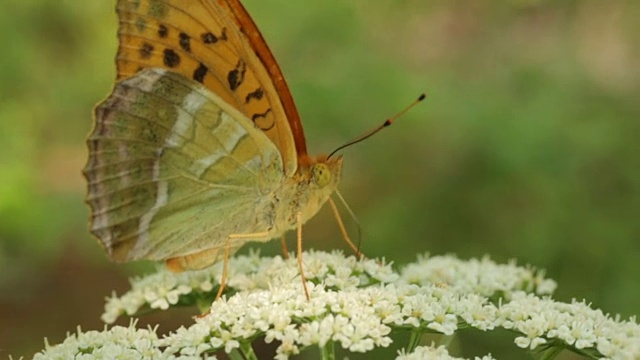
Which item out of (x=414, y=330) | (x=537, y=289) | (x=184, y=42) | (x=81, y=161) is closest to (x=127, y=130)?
(x=184, y=42)

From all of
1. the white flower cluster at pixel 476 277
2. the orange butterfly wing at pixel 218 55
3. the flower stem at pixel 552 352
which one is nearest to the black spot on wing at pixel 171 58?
the orange butterfly wing at pixel 218 55

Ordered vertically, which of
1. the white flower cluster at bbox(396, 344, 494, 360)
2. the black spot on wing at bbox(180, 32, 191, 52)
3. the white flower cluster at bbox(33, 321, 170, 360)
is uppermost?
the black spot on wing at bbox(180, 32, 191, 52)

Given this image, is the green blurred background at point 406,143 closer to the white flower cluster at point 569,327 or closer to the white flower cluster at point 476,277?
the white flower cluster at point 476,277

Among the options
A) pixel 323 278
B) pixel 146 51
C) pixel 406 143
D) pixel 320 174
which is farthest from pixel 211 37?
pixel 406 143

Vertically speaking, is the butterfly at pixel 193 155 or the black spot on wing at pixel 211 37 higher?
the black spot on wing at pixel 211 37

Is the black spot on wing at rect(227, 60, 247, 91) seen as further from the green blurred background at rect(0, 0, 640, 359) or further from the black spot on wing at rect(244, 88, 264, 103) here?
the green blurred background at rect(0, 0, 640, 359)

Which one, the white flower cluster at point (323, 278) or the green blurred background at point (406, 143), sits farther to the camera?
the green blurred background at point (406, 143)

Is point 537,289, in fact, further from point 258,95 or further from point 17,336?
point 17,336

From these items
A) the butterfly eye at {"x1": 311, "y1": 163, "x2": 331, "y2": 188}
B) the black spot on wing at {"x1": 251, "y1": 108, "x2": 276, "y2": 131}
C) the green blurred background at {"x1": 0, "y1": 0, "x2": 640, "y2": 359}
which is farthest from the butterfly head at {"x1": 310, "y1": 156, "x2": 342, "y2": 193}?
the green blurred background at {"x1": 0, "y1": 0, "x2": 640, "y2": 359}
